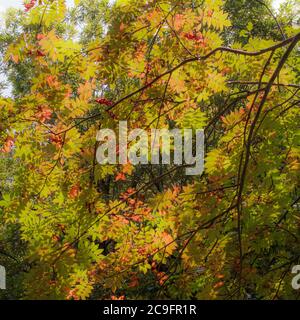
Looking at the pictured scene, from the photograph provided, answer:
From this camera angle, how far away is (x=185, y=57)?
364 centimetres

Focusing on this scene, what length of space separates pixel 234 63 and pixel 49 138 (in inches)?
64.3

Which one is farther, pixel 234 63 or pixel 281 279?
pixel 234 63

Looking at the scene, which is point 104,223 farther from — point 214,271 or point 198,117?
point 198,117
